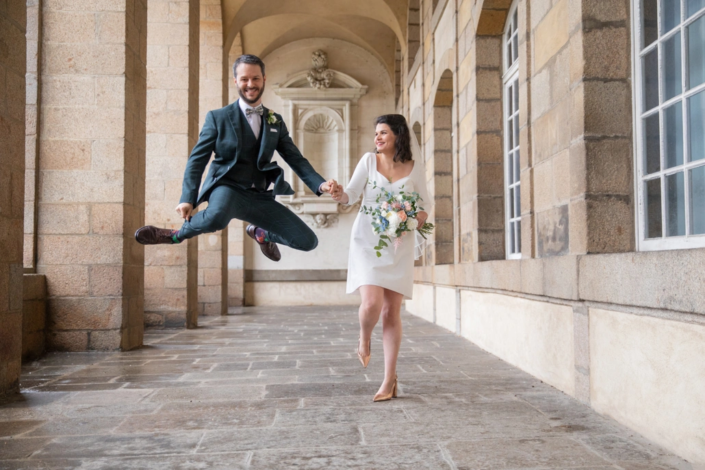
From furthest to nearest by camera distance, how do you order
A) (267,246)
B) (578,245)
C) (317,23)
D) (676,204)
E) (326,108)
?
(326,108), (317,23), (267,246), (578,245), (676,204)

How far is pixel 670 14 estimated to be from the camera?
3.29 m

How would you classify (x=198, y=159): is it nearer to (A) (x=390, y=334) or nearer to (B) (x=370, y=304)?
(B) (x=370, y=304)

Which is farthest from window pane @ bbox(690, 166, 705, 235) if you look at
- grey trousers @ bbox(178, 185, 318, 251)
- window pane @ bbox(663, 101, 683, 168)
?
grey trousers @ bbox(178, 185, 318, 251)

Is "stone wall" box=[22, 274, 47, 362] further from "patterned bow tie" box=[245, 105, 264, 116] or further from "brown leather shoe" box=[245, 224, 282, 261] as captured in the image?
"patterned bow tie" box=[245, 105, 264, 116]

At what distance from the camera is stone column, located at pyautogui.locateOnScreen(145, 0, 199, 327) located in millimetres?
8898

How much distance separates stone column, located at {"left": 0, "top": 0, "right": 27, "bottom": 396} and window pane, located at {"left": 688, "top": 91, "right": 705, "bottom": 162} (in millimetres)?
3768

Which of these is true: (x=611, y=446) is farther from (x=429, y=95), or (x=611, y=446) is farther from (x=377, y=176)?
(x=429, y=95)

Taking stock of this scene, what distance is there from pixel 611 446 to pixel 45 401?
3089 mm

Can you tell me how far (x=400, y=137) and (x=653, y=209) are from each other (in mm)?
1453

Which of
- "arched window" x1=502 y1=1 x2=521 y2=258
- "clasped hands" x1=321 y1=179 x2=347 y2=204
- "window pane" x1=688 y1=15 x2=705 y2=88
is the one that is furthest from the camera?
"arched window" x1=502 y1=1 x2=521 y2=258

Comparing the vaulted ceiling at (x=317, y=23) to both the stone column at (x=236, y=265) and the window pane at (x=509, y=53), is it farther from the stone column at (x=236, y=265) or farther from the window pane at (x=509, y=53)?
the window pane at (x=509, y=53)

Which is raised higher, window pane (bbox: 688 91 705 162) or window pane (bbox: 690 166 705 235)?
window pane (bbox: 688 91 705 162)

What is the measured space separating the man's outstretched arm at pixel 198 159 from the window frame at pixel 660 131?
249 centimetres

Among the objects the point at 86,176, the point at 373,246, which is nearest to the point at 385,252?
the point at 373,246
